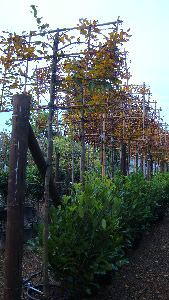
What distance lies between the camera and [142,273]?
6.68 meters

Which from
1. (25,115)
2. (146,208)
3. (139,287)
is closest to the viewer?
(25,115)

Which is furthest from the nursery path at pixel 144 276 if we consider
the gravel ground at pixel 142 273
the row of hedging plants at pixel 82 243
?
the row of hedging plants at pixel 82 243

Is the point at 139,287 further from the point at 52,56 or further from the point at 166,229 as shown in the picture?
the point at 166,229

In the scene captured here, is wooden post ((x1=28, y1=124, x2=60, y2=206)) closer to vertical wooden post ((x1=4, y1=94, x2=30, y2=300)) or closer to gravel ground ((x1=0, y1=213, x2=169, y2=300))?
vertical wooden post ((x1=4, y1=94, x2=30, y2=300))

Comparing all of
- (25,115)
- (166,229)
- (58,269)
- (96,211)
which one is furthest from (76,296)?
(166,229)

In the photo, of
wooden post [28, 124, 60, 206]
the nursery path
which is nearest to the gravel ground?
the nursery path

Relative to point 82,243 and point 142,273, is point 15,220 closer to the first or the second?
point 82,243

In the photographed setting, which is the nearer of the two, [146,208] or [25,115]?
[25,115]

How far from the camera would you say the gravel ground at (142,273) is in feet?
18.1

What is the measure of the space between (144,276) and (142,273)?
18 cm

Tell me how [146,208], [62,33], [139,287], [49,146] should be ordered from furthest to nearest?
1. [146,208]
2. [139,287]
3. [62,33]
4. [49,146]

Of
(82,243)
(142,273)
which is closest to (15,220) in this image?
(82,243)

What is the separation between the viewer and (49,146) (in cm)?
473

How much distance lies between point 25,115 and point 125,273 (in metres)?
3.73
